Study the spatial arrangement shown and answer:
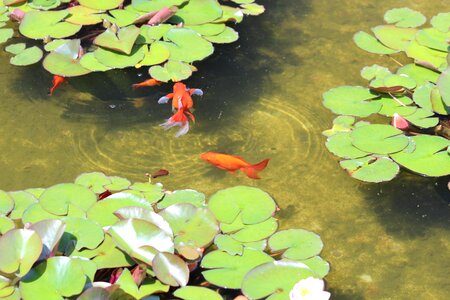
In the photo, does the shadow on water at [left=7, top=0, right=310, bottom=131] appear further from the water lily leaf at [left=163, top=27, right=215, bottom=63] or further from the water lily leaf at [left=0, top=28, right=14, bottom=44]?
the water lily leaf at [left=0, top=28, right=14, bottom=44]

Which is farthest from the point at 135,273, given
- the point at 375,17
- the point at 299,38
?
the point at 375,17

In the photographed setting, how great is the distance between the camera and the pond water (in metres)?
2.30

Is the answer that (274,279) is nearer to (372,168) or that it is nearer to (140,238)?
(140,238)

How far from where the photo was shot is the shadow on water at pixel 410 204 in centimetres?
237

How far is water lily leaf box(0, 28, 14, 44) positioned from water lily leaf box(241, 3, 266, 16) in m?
0.99

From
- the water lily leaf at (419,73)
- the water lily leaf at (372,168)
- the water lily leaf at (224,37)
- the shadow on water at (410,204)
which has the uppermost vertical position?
the water lily leaf at (224,37)

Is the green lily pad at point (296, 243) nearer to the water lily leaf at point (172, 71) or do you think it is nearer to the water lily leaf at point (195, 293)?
the water lily leaf at point (195, 293)

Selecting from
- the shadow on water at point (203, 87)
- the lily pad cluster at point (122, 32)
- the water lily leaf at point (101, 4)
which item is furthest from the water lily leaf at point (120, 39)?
the water lily leaf at point (101, 4)

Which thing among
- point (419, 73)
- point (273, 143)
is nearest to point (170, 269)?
point (273, 143)

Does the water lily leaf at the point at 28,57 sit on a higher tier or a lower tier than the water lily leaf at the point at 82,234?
higher

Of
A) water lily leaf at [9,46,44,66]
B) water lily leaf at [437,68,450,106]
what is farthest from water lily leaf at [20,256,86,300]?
water lily leaf at [437,68,450,106]

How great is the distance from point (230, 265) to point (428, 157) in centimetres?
85

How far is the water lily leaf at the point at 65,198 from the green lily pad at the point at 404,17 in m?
1.61

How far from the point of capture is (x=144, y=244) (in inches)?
79.9
